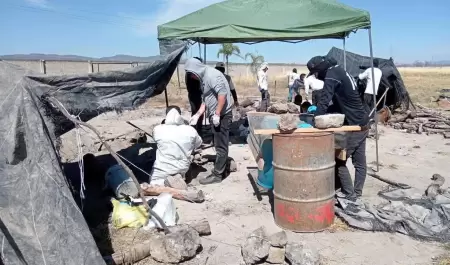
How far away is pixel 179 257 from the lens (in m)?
3.65

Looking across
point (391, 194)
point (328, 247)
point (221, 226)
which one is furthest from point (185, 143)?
point (391, 194)

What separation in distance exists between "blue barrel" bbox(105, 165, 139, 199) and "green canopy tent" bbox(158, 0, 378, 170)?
3607mm

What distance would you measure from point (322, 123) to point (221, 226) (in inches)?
65.6

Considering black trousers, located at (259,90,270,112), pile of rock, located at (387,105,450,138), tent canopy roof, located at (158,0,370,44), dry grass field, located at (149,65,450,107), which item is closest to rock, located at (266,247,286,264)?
tent canopy roof, located at (158,0,370,44)

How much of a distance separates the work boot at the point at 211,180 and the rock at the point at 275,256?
250 cm

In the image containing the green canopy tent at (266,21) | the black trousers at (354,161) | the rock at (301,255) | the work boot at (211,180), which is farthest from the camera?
the green canopy tent at (266,21)

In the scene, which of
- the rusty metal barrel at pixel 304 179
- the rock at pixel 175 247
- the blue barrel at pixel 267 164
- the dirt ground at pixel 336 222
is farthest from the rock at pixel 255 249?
the blue barrel at pixel 267 164

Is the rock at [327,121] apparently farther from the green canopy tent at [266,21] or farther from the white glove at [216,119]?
the green canopy tent at [266,21]

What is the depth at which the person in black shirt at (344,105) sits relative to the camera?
15.0 ft

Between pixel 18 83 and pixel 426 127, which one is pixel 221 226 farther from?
pixel 426 127

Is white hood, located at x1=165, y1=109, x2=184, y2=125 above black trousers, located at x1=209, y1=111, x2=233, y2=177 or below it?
above

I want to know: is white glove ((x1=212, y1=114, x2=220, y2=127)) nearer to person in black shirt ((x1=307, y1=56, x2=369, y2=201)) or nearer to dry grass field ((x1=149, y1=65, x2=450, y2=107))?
person in black shirt ((x1=307, y1=56, x2=369, y2=201))

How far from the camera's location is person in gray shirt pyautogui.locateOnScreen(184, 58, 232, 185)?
5.81 meters

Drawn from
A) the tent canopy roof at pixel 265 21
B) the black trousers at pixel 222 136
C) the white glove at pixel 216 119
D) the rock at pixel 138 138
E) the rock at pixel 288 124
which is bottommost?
the rock at pixel 138 138
